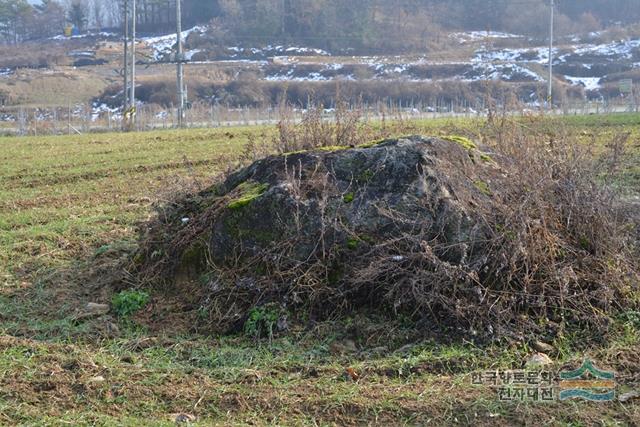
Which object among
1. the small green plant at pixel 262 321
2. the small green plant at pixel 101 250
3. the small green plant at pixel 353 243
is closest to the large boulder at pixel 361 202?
the small green plant at pixel 353 243

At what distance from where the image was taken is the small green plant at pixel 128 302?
572cm

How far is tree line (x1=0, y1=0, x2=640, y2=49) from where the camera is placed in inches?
3659

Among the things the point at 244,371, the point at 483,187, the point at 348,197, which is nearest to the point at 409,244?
the point at 348,197

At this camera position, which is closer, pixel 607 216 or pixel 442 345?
pixel 442 345

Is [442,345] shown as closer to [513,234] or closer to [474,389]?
[474,389]

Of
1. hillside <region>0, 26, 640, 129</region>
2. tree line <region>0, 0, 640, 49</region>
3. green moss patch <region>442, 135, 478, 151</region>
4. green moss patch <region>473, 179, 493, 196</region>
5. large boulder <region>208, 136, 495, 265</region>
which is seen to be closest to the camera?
large boulder <region>208, 136, 495, 265</region>

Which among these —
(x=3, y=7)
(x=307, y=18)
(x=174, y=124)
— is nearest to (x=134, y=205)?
(x=174, y=124)

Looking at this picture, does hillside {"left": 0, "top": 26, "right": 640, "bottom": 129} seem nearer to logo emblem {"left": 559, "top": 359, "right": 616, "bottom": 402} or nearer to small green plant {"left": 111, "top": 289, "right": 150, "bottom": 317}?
small green plant {"left": 111, "top": 289, "right": 150, "bottom": 317}

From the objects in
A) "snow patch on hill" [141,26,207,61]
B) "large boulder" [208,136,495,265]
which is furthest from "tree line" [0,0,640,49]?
"large boulder" [208,136,495,265]

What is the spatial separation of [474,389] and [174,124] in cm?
3505

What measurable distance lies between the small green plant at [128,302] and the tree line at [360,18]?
88279 mm

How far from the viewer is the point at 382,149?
6293mm

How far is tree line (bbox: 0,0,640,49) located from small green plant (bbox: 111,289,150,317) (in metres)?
88.3

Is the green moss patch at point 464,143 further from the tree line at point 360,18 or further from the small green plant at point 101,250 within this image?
the tree line at point 360,18
